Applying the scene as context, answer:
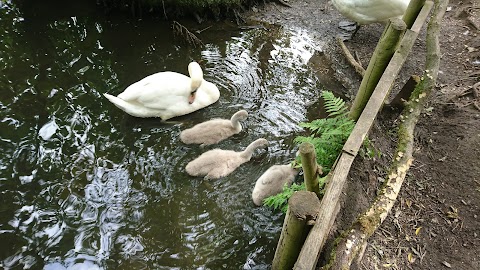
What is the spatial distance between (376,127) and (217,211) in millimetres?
2035

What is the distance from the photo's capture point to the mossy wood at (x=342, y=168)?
8.23 ft

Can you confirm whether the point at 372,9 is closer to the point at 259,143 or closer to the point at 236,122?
the point at 236,122

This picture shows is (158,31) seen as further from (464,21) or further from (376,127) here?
(464,21)

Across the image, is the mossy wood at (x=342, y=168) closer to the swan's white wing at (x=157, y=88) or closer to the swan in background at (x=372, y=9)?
the swan in background at (x=372, y=9)

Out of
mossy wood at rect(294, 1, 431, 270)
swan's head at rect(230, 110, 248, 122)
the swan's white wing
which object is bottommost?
swan's head at rect(230, 110, 248, 122)

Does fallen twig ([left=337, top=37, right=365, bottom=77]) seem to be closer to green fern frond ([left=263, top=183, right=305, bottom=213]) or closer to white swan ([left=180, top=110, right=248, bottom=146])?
white swan ([left=180, top=110, right=248, bottom=146])

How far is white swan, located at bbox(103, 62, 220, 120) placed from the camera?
5.17 m

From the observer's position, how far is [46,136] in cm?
489

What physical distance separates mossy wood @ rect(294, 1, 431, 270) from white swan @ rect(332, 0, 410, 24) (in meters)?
1.55

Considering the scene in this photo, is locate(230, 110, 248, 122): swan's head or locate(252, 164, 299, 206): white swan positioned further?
locate(230, 110, 248, 122): swan's head

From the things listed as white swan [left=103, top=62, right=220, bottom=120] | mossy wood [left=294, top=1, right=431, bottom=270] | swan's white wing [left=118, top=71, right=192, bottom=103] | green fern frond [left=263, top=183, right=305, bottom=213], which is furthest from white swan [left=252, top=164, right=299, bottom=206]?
swan's white wing [left=118, top=71, right=192, bottom=103]

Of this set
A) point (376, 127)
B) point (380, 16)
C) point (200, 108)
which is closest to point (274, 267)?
point (376, 127)

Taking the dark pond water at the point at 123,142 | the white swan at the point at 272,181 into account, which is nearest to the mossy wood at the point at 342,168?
the white swan at the point at 272,181

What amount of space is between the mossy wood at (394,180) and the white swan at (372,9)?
2.97 ft
